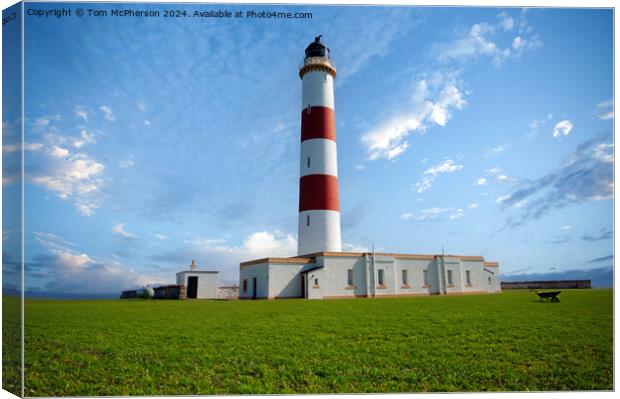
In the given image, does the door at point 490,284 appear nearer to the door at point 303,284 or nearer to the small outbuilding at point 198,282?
the door at point 303,284

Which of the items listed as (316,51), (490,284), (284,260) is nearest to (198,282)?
(284,260)

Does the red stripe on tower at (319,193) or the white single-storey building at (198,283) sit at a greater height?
the red stripe on tower at (319,193)

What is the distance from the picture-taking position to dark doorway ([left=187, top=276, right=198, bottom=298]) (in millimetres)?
27047

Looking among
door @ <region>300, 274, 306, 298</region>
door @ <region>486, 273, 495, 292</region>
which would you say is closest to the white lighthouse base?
door @ <region>300, 274, 306, 298</region>

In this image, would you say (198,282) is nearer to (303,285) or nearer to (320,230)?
(303,285)

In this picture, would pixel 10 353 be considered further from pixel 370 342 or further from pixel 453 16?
pixel 453 16

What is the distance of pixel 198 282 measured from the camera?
1074 inches

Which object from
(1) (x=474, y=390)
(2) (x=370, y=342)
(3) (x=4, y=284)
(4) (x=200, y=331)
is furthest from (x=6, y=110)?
(1) (x=474, y=390)

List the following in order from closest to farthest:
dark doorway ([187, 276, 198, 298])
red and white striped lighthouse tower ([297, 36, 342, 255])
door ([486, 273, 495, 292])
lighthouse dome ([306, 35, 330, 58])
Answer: red and white striped lighthouse tower ([297, 36, 342, 255]) → lighthouse dome ([306, 35, 330, 58]) → dark doorway ([187, 276, 198, 298]) → door ([486, 273, 495, 292])

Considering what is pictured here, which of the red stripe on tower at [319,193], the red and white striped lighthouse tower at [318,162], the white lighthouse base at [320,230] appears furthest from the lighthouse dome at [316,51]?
the white lighthouse base at [320,230]

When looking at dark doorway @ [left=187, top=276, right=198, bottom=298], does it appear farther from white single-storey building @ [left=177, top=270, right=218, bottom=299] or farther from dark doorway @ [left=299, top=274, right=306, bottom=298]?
dark doorway @ [left=299, top=274, right=306, bottom=298]

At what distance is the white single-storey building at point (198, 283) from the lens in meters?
27.1

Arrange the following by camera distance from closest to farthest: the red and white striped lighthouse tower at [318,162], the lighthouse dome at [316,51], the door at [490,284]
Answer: the red and white striped lighthouse tower at [318,162] < the lighthouse dome at [316,51] < the door at [490,284]

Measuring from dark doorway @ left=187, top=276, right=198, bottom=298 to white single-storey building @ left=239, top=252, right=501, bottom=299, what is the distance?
2.81m
